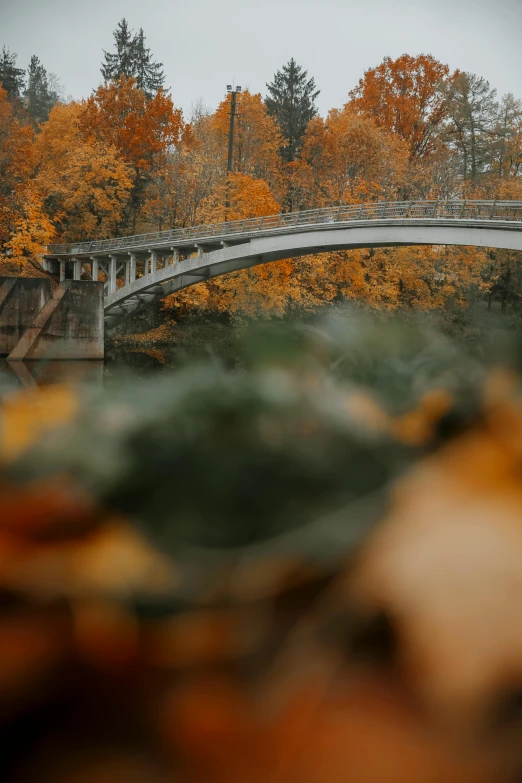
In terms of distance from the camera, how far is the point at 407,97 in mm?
31438

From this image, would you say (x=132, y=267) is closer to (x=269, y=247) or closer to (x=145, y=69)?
(x=269, y=247)

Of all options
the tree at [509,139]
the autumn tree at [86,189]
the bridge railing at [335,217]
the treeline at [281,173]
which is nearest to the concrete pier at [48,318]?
the bridge railing at [335,217]

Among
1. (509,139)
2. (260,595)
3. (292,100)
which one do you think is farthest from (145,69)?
(260,595)

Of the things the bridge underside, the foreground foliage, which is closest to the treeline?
the bridge underside

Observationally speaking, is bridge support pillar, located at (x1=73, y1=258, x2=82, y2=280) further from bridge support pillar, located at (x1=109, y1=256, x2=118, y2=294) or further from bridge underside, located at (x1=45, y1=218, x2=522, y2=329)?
bridge support pillar, located at (x1=109, y1=256, x2=118, y2=294)

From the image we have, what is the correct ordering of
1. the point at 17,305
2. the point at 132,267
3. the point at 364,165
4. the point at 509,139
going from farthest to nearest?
the point at 364,165 < the point at 509,139 < the point at 132,267 < the point at 17,305

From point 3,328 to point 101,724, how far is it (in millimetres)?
19243

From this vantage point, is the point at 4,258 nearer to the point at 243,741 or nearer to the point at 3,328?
the point at 3,328

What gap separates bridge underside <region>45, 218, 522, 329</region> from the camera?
55.6 feet

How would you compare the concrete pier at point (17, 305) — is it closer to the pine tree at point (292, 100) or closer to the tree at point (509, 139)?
the tree at point (509, 139)

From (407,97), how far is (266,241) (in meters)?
16.1

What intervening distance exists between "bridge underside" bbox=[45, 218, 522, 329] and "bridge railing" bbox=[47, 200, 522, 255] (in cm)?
37

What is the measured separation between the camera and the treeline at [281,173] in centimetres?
2272

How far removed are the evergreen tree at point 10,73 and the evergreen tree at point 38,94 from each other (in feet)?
4.06
